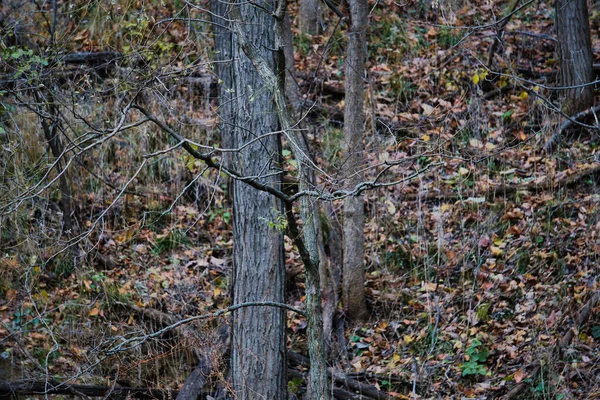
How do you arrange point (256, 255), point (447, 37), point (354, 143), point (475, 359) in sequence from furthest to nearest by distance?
1. point (447, 37)
2. point (354, 143)
3. point (475, 359)
4. point (256, 255)

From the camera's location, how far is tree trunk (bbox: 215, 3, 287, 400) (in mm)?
6070

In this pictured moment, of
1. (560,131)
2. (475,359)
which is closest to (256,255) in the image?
(475,359)

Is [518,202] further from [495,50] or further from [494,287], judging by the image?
[495,50]

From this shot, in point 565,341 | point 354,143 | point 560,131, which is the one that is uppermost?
point 560,131

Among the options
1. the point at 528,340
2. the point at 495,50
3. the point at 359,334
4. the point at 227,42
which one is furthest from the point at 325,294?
the point at 495,50

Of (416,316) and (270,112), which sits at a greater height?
(270,112)

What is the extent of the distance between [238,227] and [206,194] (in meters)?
3.55

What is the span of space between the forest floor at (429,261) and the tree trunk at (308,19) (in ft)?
2.77

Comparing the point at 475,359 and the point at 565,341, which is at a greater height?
the point at 565,341

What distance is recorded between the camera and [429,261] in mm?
8078

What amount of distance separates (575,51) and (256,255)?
206 inches

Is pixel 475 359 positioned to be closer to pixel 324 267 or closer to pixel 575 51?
pixel 324 267

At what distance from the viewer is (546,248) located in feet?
24.9

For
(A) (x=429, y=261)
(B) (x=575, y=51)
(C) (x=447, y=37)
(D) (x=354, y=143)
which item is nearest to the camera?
(D) (x=354, y=143)
